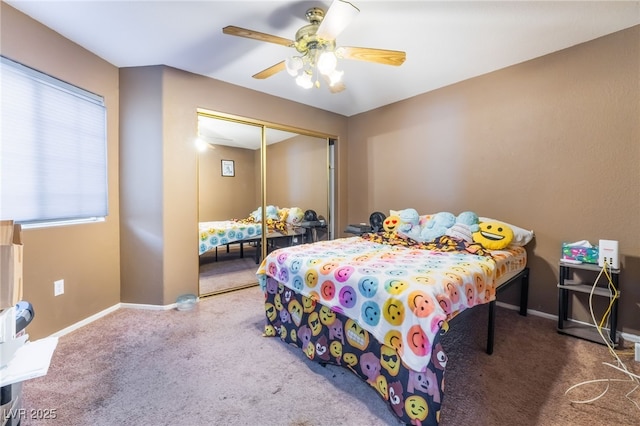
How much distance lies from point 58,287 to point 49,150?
112 centimetres

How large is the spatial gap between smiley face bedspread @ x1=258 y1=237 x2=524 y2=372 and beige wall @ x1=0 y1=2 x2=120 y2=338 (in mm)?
1648

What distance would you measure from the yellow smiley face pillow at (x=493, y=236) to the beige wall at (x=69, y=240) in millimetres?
3558

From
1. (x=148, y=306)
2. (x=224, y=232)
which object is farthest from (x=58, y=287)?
(x=224, y=232)

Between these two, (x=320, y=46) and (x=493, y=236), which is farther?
(x=493, y=236)

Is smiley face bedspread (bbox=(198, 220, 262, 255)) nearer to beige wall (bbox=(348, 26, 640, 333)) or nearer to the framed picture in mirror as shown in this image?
the framed picture in mirror

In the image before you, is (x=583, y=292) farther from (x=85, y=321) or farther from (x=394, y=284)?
(x=85, y=321)

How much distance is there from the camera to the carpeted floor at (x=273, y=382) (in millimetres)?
1400

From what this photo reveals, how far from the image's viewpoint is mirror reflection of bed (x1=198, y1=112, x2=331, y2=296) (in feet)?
10.4

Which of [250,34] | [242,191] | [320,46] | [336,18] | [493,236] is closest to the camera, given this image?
[336,18]

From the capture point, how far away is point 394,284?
1.46 meters

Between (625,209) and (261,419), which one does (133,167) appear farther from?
(625,209)

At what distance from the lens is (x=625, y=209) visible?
2182 mm

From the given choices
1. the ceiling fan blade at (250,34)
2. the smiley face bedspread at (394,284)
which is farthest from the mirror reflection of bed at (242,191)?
the ceiling fan blade at (250,34)

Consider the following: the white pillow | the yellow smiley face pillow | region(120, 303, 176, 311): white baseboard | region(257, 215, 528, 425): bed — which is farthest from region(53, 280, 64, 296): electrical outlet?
the white pillow
